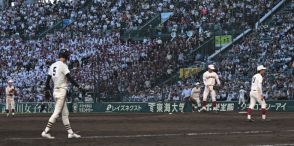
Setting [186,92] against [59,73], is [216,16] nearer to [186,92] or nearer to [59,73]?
[186,92]

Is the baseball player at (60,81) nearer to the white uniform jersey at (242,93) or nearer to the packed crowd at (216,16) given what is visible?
the white uniform jersey at (242,93)

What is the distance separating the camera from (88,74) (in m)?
41.6

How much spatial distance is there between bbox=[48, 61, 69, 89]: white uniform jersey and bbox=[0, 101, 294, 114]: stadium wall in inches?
861

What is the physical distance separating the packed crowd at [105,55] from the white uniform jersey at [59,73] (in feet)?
79.2

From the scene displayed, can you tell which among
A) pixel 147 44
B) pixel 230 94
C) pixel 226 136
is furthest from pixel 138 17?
pixel 226 136

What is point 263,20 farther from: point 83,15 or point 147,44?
point 83,15

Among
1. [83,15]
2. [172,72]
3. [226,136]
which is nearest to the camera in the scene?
[226,136]

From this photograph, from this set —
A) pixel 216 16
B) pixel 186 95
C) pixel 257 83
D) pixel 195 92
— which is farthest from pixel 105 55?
pixel 257 83

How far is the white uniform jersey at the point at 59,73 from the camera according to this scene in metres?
15.4

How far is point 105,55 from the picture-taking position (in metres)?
45.1

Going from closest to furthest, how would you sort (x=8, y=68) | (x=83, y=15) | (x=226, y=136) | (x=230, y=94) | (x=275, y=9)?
(x=226, y=136), (x=230, y=94), (x=275, y=9), (x=8, y=68), (x=83, y=15)

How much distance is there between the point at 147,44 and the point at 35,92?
887cm

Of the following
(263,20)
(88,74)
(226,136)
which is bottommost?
(226,136)

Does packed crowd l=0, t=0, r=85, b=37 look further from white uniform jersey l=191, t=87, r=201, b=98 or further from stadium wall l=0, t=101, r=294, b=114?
white uniform jersey l=191, t=87, r=201, b=98
